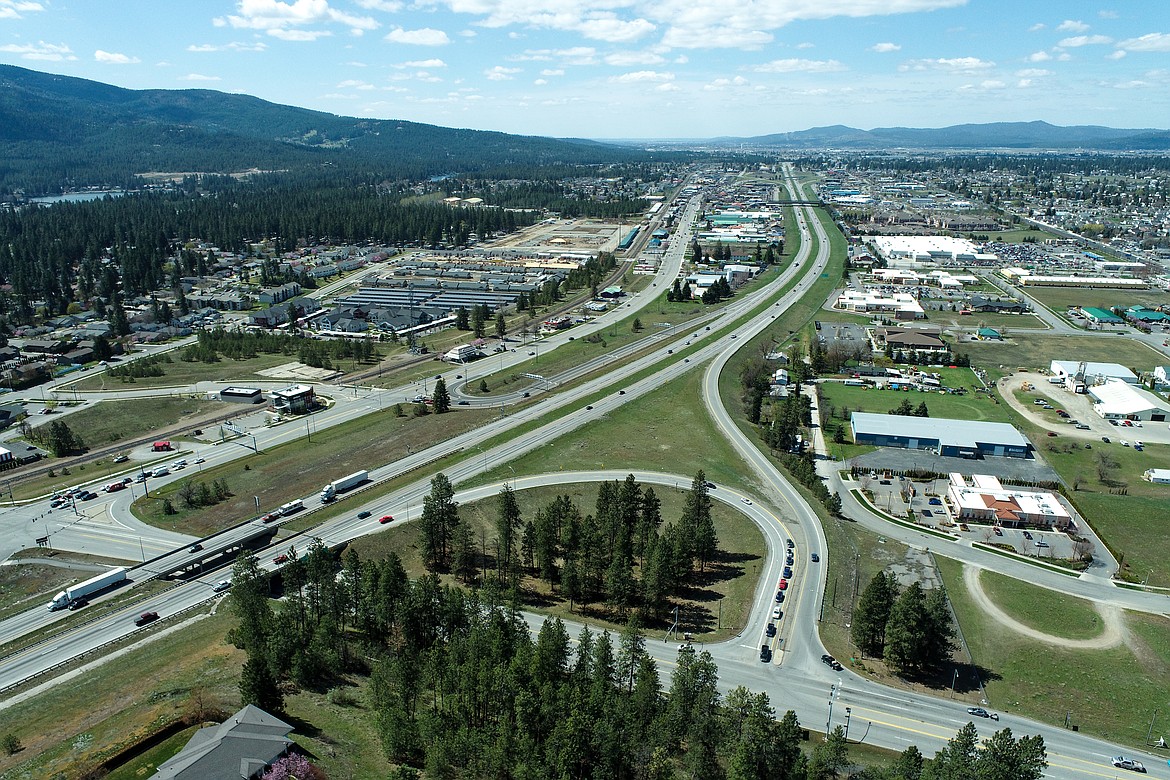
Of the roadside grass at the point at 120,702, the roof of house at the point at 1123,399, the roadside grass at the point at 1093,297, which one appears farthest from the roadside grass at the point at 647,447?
the roadside grass at the point at 1093,297

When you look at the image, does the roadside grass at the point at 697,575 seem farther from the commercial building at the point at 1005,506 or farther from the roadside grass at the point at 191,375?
the roadside grass at the point at 191,375

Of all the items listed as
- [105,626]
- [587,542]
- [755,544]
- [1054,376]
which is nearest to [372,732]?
[587,542]

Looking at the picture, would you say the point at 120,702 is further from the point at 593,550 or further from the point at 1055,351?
the point at 1055,351

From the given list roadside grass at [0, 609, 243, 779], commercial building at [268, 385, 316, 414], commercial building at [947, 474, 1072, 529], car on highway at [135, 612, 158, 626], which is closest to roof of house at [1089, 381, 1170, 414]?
commercial building at [947, 474, 1072, 529]

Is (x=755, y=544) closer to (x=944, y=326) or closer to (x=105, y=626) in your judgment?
(x=105, y=626)

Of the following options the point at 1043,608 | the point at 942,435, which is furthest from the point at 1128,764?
the point at 942,435

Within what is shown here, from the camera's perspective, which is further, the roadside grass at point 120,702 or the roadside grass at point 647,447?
the roadside grass at point 647,447

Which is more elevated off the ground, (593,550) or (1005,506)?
(593,550)
